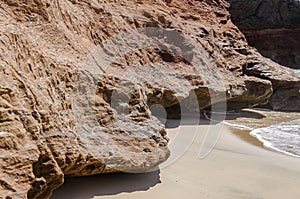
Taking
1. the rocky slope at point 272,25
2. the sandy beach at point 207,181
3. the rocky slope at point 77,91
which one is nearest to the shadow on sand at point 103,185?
the sandy beach at point 207,181

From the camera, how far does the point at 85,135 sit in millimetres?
2600

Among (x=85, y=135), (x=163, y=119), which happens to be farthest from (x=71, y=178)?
(x=163, y=119)

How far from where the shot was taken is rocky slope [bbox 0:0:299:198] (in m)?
A: 1.96

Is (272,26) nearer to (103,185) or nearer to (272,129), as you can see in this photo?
(272,129)

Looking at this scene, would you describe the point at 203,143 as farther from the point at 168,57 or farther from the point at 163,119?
the point at 168,57

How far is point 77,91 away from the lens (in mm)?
2768

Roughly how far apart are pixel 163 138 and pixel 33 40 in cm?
150

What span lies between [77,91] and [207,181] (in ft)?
5.13

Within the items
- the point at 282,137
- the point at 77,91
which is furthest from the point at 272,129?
the point at 77,91

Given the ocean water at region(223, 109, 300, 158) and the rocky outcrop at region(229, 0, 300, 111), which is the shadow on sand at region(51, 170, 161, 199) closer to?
the ocean water at region(223, 109, 300, 158)

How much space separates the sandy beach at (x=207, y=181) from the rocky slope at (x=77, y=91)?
20 cm

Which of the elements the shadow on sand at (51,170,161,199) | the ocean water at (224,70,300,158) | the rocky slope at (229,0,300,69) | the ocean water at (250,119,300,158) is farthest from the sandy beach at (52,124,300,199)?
the rocky slope at (229,0,300,69)

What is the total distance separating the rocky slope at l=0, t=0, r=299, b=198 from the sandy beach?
0.20 m

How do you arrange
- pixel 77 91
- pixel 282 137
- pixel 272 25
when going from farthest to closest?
pixel 272 25 → pixel 282 137 → pixel 77 91
